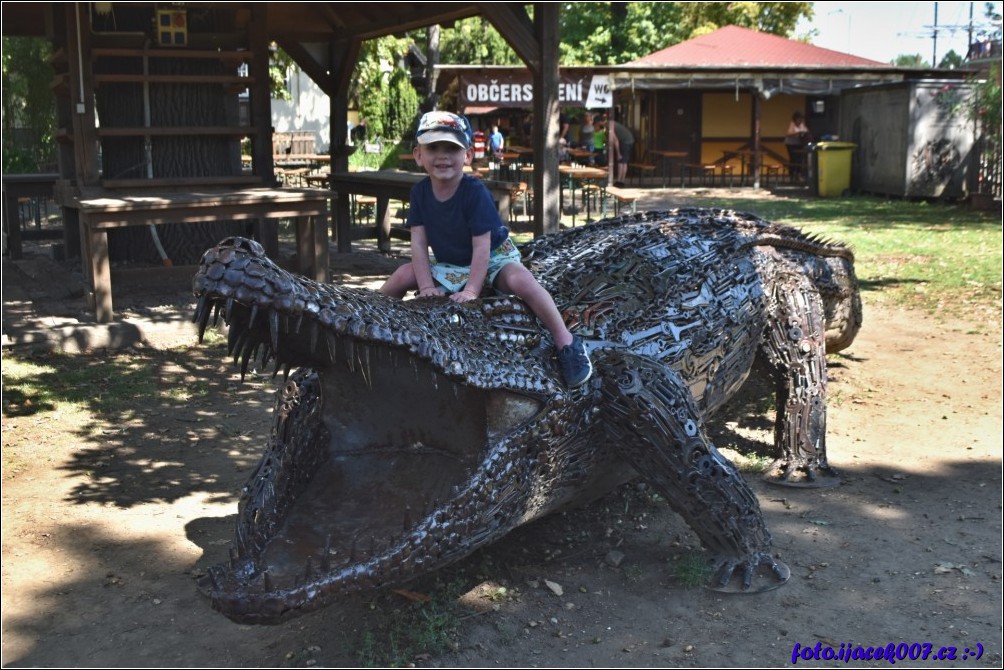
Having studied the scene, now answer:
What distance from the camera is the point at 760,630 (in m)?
4.07

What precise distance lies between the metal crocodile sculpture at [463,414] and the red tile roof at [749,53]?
2439 cm

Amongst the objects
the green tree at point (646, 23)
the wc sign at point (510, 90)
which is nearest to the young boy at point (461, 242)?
the wc sign at point (510, 90)

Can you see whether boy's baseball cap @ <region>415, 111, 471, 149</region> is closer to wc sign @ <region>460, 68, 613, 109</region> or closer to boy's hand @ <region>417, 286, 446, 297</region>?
boy's hand @ <region>417, 286, 446, 297</region>

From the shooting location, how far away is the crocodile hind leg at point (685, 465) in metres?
4.30

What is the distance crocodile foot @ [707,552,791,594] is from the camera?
14.3 ft

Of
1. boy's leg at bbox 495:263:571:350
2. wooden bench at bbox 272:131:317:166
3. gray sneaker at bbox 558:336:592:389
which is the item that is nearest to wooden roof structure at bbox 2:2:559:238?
boy's leg at bbox 495:263:571:350

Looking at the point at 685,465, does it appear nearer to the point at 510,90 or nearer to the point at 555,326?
the point at 555,326

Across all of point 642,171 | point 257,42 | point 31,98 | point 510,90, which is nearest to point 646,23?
point 642,171

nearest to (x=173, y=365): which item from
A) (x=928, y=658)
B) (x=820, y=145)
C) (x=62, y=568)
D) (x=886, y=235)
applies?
(x=62, y=568)

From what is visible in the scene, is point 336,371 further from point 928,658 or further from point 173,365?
point 173,365

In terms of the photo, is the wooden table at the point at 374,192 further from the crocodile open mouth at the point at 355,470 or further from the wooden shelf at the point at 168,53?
the crocodile open mouth at the point at 355,470

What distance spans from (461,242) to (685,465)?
1.36 meters

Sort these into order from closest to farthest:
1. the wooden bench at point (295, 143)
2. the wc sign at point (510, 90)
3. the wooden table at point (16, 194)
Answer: the wooden table at point (16, 194), the wc sign at point (510, 90), the wooden bench at point (295, 143)

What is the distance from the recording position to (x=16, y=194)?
12.8 m
